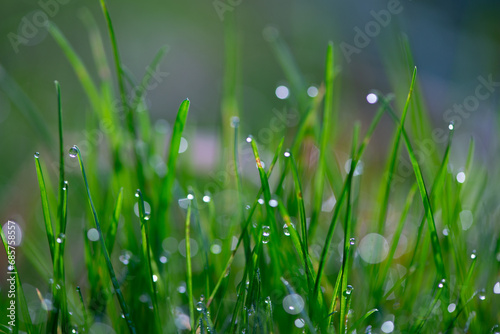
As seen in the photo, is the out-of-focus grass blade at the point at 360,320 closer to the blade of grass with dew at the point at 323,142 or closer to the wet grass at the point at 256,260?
the wet grass at the point at 256,260

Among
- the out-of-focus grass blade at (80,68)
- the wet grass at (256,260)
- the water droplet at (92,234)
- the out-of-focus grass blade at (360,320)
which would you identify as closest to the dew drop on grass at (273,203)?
the wet grass at (256,260)

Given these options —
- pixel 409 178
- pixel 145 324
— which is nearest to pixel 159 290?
pixel 145 324

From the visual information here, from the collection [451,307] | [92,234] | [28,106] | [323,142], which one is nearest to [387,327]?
[451,307]

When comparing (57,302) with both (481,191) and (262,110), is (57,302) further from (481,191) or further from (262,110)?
(262,110)

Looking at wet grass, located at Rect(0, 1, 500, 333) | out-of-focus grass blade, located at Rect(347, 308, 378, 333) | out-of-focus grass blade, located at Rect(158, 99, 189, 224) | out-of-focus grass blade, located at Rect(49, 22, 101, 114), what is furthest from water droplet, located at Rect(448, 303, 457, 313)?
out-of-focus grass blade, located at Rect(49, 22, 101, 114)

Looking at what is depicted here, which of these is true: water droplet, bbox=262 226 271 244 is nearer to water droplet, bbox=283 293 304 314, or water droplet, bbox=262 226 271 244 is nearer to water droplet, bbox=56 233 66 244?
water droplet, bbox=283 293 304 314

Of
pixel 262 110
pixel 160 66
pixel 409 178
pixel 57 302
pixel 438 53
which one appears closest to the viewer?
pixel 57 302
